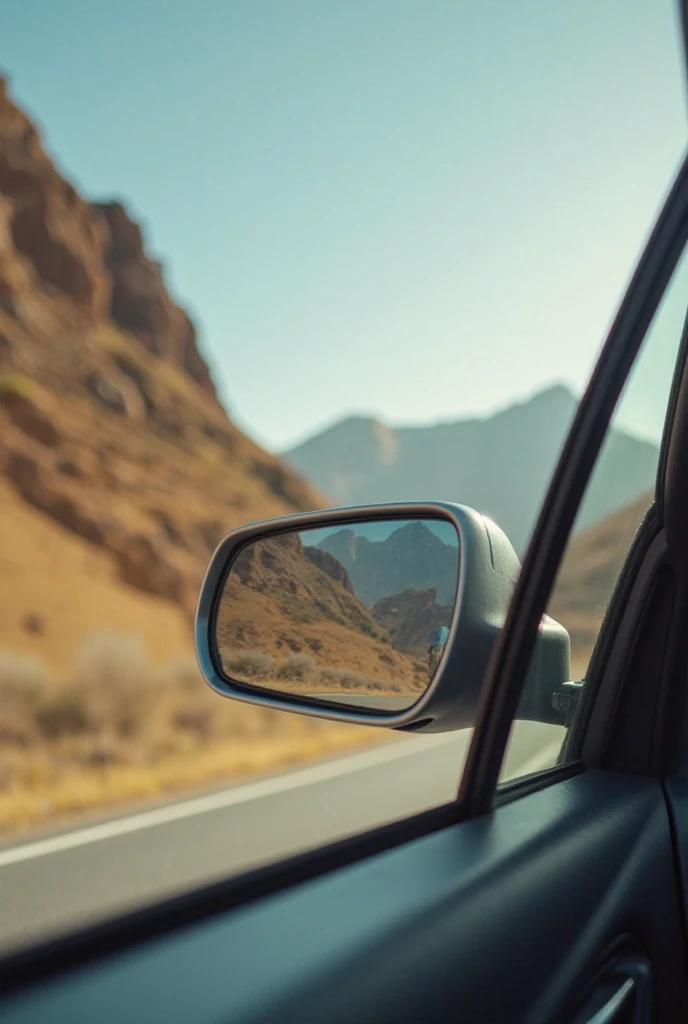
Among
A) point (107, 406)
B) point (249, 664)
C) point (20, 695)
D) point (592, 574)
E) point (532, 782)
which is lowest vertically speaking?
point (20, 695)

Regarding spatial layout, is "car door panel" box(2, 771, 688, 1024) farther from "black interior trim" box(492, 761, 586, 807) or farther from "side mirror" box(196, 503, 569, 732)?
"side mirror" box(196, 503, 569, 732)

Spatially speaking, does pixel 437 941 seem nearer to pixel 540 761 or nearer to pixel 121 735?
pixel 540 761

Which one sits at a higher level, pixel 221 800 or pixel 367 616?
pixel 367 616

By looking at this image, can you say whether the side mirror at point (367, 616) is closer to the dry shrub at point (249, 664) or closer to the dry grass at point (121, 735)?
the dry shrub at point (249, 664)

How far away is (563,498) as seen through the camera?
1916mm

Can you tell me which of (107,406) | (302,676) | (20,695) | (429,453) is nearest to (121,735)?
(20,695)

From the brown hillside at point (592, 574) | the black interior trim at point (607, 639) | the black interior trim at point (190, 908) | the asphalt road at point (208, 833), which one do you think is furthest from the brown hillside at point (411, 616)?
the asphalt road at point (208, 833)

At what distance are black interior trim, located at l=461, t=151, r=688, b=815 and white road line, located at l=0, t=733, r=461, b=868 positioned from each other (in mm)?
5670

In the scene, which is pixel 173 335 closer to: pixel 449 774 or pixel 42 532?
pixel 42 532

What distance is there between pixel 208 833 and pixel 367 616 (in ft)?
21.6

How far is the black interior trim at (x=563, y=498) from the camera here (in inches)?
70.3

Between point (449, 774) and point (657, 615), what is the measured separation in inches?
276

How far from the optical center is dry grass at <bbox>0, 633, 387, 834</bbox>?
38.2ft

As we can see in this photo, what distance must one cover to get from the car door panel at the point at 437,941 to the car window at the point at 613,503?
0.26 meters
